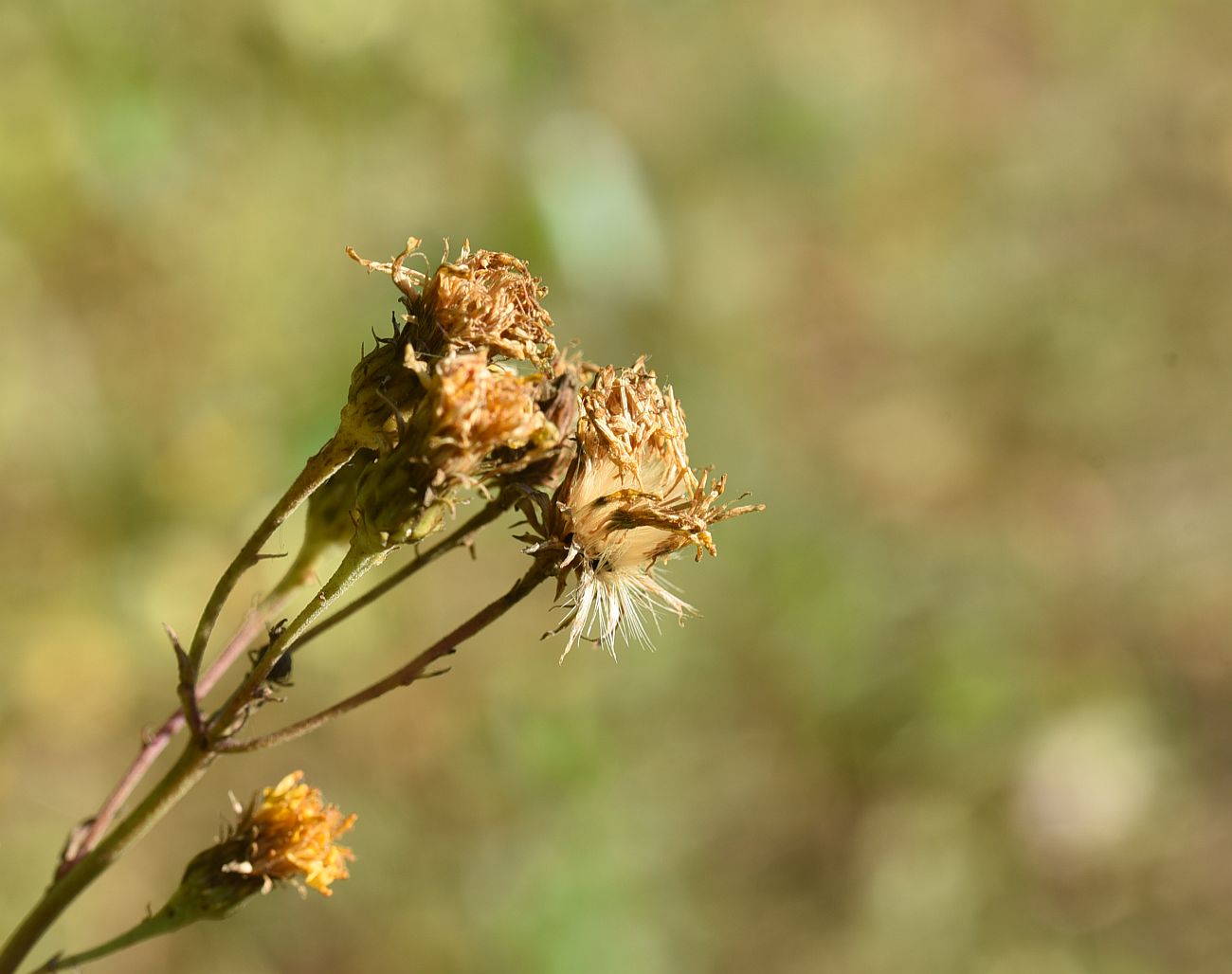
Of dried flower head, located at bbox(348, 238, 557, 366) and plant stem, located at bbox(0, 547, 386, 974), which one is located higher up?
dried flower head, located at bbox(348, 238, 557, 366)

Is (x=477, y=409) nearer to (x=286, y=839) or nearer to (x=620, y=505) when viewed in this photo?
(x=620, y=505)

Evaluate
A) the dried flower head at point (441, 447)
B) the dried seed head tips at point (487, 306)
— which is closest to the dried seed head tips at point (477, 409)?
the dried flower head at point (441, 447)

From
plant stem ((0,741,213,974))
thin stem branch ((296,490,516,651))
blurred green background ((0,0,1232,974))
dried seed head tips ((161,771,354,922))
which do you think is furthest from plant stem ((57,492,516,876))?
blurred green background ((0,0,1232,974))

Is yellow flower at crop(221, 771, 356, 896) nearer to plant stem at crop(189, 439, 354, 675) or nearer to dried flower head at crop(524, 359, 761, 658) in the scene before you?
plant stem at crop(189, 439, 354, 675)

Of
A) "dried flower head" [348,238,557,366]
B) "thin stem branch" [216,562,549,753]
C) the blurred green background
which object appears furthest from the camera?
the blurred green background

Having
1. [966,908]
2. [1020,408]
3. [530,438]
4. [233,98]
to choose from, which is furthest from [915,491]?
[530,438]

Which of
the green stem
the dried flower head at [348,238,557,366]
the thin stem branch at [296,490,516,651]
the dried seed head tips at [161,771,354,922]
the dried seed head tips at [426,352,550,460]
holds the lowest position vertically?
the green stem

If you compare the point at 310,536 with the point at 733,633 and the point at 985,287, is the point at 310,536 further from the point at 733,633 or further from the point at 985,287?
the point at 985,287
